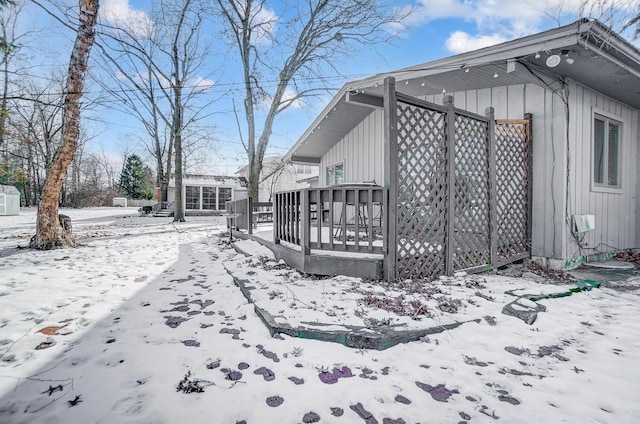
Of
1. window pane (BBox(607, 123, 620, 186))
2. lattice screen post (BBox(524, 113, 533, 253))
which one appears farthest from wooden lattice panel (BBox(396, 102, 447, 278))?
window pane (BBox(607, 123, 620, 186))

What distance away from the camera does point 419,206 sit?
133 inches

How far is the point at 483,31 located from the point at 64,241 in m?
9.18

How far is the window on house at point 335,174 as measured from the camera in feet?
28.0

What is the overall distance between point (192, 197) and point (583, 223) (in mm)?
19307

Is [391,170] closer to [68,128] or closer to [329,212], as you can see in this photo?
[329,212]

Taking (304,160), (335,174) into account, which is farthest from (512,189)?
(304,160)

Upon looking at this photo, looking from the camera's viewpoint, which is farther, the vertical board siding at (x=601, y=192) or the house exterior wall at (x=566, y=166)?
the vertical board siding at (x=601, y=192)

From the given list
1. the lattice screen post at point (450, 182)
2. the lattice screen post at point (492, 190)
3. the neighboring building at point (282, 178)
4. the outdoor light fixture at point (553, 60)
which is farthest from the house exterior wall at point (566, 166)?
the neighboring building at point (282, 178)

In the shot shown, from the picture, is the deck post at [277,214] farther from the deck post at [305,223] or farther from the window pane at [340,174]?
the window pane at [340,174]

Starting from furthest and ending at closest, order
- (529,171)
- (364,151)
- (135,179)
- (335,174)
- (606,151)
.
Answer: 1. (135,179)
2. (335,174)
3. (364,151)
4. (606,151)
5. (529,171)

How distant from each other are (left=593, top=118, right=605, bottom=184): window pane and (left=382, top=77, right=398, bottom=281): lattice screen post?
371 centimetres

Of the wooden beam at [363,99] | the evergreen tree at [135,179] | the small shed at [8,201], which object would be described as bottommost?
the small shed at [8,201]

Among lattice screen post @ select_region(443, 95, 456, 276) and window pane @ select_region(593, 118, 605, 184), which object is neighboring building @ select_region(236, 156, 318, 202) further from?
lattice screen post @ select_region(443, 95, 456, 276)

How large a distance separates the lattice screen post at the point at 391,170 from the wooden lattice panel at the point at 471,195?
948mm
